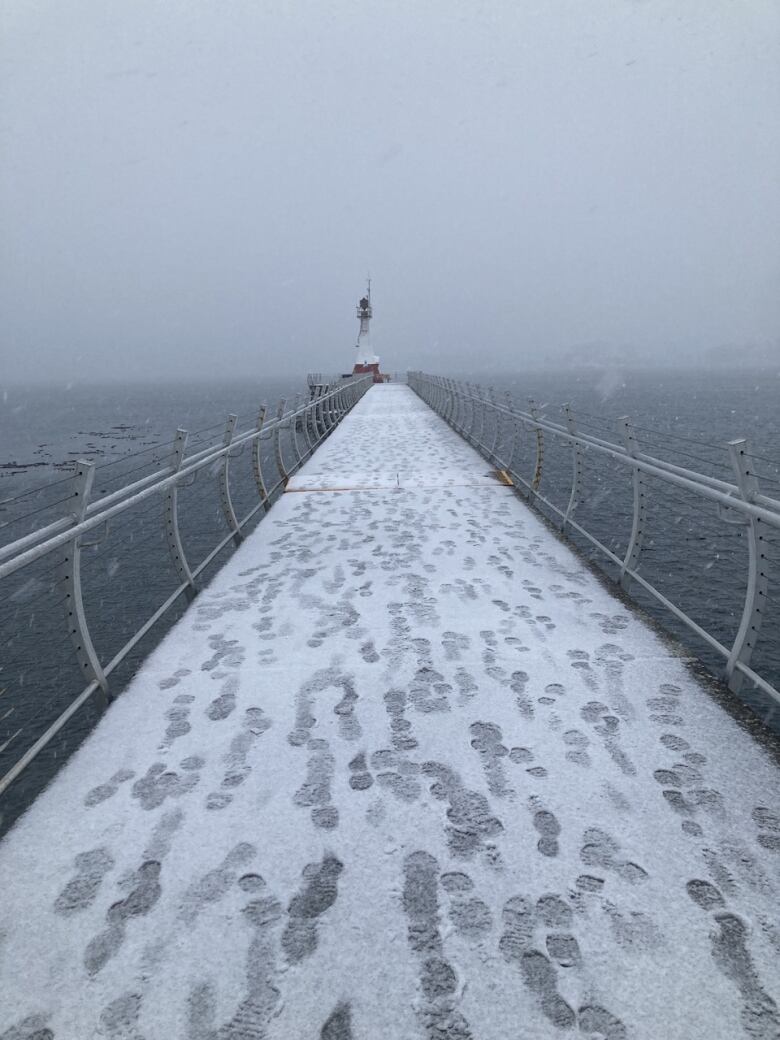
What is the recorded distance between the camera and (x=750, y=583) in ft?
10.3

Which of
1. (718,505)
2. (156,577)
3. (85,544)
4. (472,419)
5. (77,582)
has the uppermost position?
(718,505)

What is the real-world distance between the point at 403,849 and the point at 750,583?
2220 millimetres

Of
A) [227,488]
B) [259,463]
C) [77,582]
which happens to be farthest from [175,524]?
[259,463]

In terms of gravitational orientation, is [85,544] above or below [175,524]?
above

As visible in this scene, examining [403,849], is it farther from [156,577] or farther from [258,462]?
[156,577]

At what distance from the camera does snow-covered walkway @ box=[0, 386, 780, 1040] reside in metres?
1.73

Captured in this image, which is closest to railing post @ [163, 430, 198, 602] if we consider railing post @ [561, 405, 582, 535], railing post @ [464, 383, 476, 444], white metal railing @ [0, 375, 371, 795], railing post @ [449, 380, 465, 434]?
white metal railing @ [0, 375, 371, 795]

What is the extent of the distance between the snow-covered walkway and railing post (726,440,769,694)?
10.8 inches

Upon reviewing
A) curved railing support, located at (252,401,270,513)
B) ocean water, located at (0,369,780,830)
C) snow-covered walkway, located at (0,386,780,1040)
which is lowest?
ocean water, located at (0,369,780,830)

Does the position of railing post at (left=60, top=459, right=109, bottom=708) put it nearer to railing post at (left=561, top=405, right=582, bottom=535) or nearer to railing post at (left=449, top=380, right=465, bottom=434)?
railing post at (left=561, top=405, right=582, bottom=535)

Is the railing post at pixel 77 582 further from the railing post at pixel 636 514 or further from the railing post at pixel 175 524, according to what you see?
the railing post at pixel 636 514

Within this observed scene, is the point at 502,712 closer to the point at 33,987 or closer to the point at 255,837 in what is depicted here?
the point at 255,837

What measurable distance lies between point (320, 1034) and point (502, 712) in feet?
5.61

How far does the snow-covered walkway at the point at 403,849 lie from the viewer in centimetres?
Result: 173
